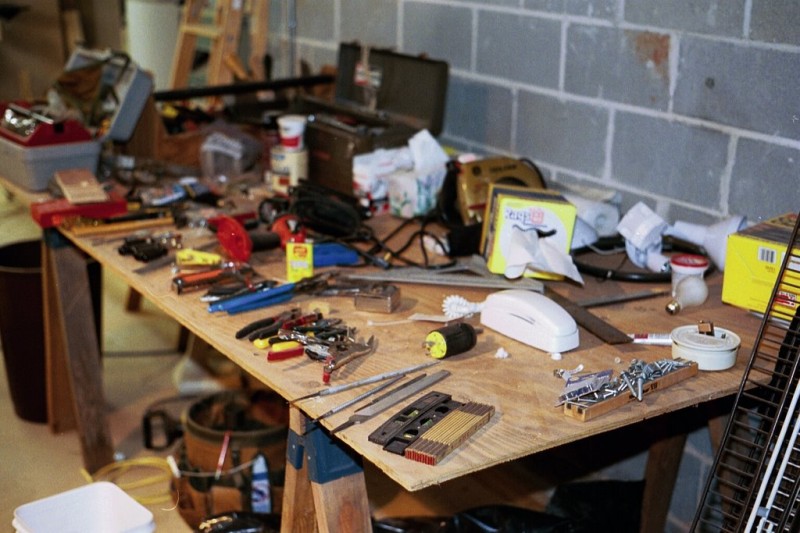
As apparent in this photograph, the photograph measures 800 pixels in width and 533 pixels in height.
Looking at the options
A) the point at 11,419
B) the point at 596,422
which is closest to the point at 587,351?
the point at 596,422

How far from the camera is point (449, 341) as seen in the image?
65.4 inches

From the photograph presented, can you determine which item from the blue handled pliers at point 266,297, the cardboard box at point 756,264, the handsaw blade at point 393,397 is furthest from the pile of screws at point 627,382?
the blue handled pliers at point 266,297

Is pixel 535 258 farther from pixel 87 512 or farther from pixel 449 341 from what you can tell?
pixel 87 512

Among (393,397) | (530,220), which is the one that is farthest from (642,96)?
(393,397)

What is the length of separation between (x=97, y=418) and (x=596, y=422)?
176 cm

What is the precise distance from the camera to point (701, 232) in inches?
84.6

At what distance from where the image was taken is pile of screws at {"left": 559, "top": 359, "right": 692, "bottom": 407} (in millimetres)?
1498

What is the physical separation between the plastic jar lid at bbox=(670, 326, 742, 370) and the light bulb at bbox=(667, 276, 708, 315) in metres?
0.21

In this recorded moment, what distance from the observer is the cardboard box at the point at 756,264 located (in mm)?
1803

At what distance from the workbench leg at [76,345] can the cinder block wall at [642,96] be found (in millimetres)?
1186

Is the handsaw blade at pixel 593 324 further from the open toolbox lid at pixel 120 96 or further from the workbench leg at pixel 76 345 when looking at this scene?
the open toolbox lid at pixel 120 96

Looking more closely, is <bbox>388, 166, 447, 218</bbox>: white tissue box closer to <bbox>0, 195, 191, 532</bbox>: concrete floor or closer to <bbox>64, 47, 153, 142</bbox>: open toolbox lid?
<bbox>64, 47, 153, 142</bbox>: open toolbox lid

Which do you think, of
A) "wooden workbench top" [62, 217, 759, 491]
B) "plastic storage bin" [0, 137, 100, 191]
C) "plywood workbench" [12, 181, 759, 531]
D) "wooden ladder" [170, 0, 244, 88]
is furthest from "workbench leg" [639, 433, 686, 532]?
"wooden ladder" [170, 0, 244, 88]

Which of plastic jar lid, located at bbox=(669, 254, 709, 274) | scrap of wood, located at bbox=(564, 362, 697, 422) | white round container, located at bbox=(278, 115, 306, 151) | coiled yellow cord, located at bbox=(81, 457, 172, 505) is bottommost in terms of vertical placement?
coiled yellow cord, located at bbox=(81, 457, 172, 505)
